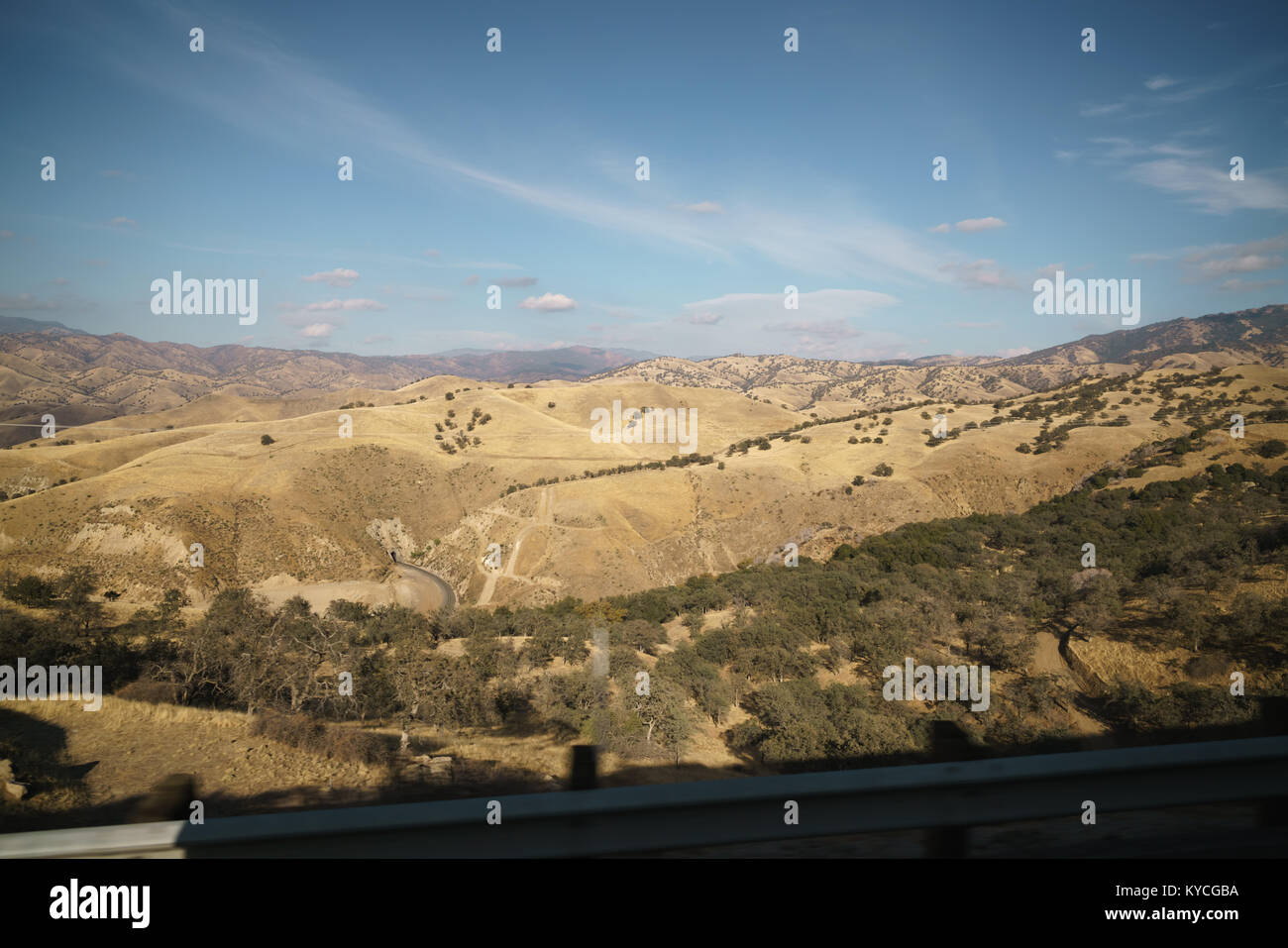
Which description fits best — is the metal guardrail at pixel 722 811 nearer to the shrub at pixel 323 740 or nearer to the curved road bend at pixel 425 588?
the shrub at pixel 323 740

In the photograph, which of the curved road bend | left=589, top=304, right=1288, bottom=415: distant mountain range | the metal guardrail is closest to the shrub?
the metal guardrail

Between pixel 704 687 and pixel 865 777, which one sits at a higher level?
pixel 865 777

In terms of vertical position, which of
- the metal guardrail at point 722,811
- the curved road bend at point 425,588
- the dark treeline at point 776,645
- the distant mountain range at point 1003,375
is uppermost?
the distant mountain range at point 1003,375

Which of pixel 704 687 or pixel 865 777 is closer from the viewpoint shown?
pixel 865 777

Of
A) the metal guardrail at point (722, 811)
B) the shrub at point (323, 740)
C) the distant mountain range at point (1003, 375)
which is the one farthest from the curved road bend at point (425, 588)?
the distant mountain range at point (1003, 375)

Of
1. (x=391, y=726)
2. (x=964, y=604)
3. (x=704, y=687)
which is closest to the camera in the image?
(x=391, y=726)

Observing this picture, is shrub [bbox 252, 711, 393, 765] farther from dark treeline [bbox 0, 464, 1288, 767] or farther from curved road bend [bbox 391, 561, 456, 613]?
curved road bend [bbox 391, 561, 456, 613]
